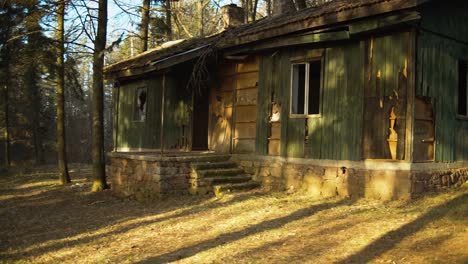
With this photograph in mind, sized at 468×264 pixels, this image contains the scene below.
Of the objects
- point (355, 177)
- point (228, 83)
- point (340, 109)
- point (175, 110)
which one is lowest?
point (355, 177)

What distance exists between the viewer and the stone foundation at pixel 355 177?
8938mm

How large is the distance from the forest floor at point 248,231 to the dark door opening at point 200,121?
392 cm

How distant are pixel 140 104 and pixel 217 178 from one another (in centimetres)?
720

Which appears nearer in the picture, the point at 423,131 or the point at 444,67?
the point at 423,131

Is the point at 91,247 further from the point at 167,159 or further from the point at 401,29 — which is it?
the point at 401,29

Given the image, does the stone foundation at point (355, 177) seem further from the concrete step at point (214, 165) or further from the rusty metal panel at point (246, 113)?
the rusty metal panel at point (246, 113)

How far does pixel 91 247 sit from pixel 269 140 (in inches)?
226

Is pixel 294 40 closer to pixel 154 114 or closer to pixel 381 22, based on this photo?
pixel 381 22

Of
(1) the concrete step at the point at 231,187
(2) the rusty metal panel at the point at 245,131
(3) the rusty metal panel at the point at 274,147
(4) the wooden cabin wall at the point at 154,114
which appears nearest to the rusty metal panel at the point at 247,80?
(2) the rusty metal panel at the point at 245,131

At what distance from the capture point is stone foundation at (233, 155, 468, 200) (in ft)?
29.3

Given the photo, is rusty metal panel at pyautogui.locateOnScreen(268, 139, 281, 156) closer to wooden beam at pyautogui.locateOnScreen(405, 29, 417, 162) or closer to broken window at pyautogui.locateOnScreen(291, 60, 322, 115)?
broken window at pyautogui.locateOnScreen(291, 60, 322, 115)

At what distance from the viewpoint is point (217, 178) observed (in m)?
11.3

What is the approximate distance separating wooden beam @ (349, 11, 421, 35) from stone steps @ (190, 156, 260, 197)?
4620mm

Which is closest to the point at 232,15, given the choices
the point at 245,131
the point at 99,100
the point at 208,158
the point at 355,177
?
the point at 245,131
